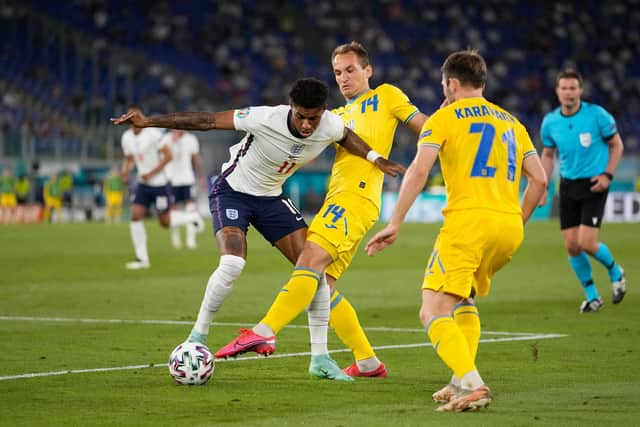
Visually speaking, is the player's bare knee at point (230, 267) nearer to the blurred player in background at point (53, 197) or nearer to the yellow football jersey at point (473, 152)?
the yellow football jersey at point (473, 152)

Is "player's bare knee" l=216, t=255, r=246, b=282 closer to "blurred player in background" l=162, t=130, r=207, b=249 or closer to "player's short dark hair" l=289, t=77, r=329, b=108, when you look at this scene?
"player's short dark hair" l=289, t=77, r=329, b=108

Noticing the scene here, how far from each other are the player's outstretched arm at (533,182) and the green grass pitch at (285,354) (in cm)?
116

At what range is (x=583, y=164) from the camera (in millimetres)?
12852

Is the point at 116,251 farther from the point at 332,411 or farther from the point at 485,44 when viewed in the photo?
the point at 485,44

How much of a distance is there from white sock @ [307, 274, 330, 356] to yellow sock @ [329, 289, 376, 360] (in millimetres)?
177

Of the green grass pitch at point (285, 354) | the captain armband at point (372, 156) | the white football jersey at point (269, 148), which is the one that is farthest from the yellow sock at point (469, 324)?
the white football jersey at point (269, 148)

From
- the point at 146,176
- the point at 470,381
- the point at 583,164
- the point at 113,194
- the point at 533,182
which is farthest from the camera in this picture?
the point at 113,194

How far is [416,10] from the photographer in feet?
163

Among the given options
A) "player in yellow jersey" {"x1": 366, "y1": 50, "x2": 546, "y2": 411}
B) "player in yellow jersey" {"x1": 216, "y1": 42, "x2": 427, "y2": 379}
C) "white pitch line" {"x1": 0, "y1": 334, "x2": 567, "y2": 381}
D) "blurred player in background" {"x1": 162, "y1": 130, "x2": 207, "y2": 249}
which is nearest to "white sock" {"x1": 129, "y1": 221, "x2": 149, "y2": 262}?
"blurred player in background" {"x1": 162, "y1": 130, "x2": 207, "y2": 249}

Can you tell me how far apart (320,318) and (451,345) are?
158 centimetres

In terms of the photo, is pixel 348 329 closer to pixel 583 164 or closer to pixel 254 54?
pixel 583 164

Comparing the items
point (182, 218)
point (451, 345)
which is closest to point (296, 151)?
point (451, 345)

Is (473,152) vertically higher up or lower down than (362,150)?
lower down

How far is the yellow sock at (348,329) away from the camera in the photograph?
26.0ft
